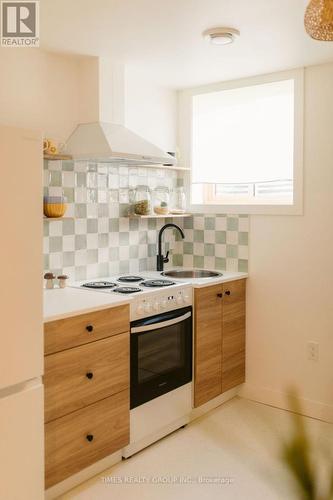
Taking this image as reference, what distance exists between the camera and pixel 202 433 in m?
3.06

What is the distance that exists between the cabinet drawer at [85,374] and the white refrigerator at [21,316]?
19 cm

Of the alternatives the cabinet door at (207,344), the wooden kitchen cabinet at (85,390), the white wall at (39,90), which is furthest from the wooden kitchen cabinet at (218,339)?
the white wall at (39,90)

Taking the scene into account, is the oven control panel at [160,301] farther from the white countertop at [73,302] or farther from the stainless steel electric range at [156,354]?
the white countertop at [73,302]

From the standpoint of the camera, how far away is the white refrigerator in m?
1.89

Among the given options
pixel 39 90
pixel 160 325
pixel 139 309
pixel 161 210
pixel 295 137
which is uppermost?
pixel 39 90

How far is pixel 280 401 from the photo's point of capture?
3463 millimetres

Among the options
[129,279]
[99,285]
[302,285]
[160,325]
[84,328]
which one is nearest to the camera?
[84,328]

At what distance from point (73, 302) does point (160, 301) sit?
1.85ft

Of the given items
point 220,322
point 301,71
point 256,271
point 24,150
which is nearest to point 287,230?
point 256,271

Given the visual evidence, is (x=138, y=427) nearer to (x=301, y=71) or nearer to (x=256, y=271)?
(x=256, y=271)

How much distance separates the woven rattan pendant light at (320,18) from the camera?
148cm

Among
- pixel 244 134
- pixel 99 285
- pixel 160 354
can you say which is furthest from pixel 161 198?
pixel 160 354

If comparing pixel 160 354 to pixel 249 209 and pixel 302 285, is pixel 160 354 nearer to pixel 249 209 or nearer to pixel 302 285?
pixel 302 285

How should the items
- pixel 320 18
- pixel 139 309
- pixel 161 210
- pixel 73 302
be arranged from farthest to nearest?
1. pixel 161 210
2. pixel 139 309
3. pixel 73 302
4. pixel 320 18
